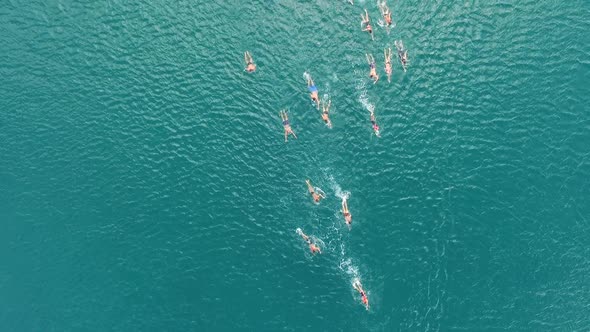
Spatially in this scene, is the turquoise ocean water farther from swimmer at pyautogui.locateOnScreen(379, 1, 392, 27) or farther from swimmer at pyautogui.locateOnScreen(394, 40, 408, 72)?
swimmer at pyautogui.locateOnScreen(379, 1, 392, 27)

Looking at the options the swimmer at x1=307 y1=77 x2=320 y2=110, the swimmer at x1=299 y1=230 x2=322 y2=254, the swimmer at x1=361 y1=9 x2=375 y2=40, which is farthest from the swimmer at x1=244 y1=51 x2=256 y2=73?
the swimmer at x1=299 y1=230 x2=322 y2=254

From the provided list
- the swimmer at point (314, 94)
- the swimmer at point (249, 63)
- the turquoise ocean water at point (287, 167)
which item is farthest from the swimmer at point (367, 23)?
the swimmer at point (249, 63)

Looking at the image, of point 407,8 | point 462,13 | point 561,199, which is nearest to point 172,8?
point 407,8

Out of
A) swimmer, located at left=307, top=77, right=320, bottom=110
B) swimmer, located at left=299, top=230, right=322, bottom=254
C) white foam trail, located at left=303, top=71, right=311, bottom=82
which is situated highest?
white foam trail, located at left=303, top=71, right=311, bottom=82

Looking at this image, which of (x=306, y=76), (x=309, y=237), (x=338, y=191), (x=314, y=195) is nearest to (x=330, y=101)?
(x=306, y=76)

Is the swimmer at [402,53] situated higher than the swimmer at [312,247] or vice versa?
the swimmer at [402,53]

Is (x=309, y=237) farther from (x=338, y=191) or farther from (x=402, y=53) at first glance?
(x=402, y=53)

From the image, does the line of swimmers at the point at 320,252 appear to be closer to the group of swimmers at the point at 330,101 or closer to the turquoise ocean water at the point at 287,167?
the group of swimmers at the point at 330,101
